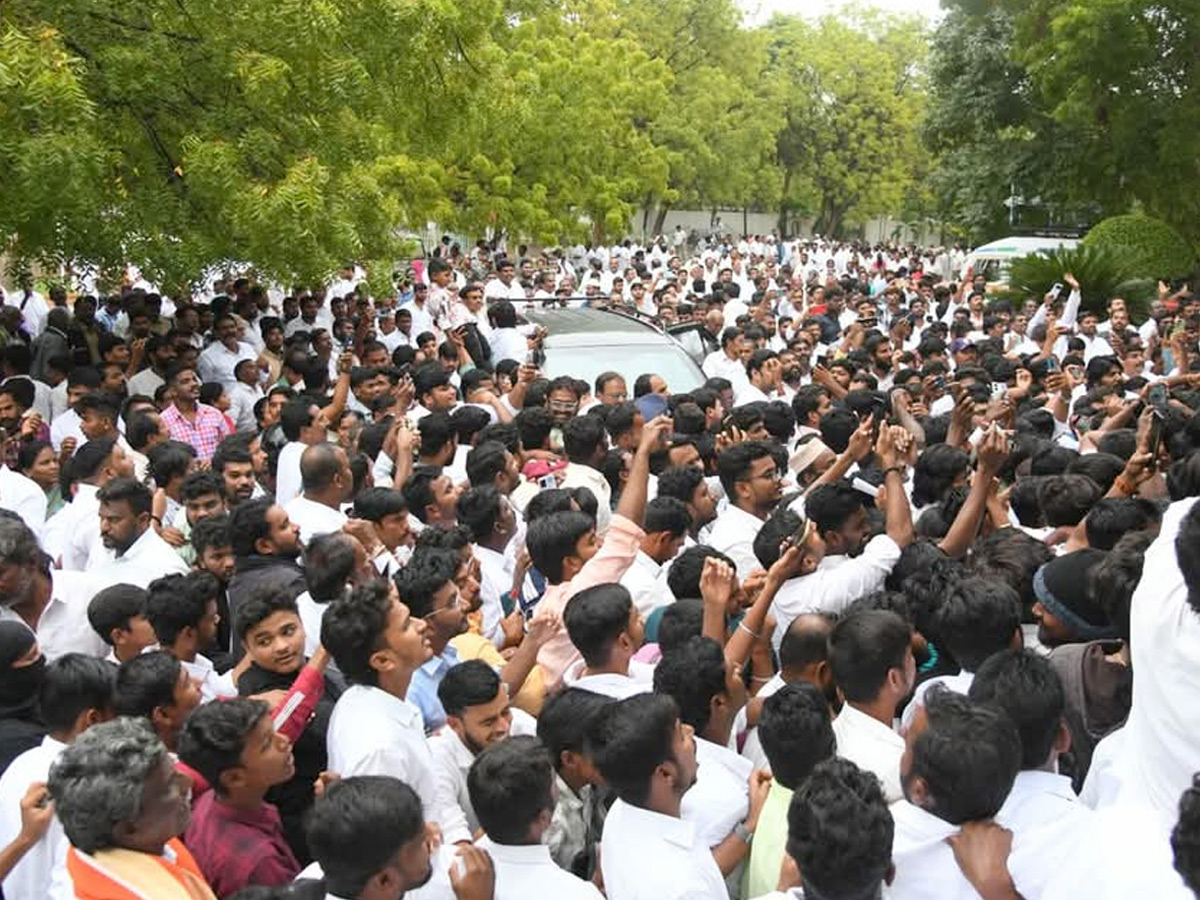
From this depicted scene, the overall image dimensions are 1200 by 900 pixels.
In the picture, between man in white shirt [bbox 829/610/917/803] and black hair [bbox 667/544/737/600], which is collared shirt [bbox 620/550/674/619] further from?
man in white shirt [bbox 829/610/917/803]

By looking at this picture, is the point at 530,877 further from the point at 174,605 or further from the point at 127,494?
the point at 127,494

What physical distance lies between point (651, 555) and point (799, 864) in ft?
8.62

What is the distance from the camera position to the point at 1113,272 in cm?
1681

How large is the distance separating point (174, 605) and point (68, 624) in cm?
77

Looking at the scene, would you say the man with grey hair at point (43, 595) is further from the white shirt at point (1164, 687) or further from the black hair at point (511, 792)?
Result: the white shirt at point (1164, 687)

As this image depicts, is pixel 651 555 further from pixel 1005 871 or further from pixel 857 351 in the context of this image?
pixel 857 351

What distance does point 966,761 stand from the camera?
8.72 ft

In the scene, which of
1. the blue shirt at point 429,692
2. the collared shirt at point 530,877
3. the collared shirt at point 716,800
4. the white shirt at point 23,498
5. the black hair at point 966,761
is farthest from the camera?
the white shirt at point 23,498

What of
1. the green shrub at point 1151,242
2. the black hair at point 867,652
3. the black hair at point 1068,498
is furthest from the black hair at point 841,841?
the green shrub at point 1151,242

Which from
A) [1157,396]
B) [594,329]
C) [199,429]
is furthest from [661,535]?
[594,329]

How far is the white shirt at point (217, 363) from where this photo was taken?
996 cm

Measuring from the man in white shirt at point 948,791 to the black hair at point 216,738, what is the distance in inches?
64.3

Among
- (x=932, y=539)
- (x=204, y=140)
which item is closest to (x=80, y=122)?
(x=204, y=140)

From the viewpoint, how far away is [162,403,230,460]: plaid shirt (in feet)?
25.5
